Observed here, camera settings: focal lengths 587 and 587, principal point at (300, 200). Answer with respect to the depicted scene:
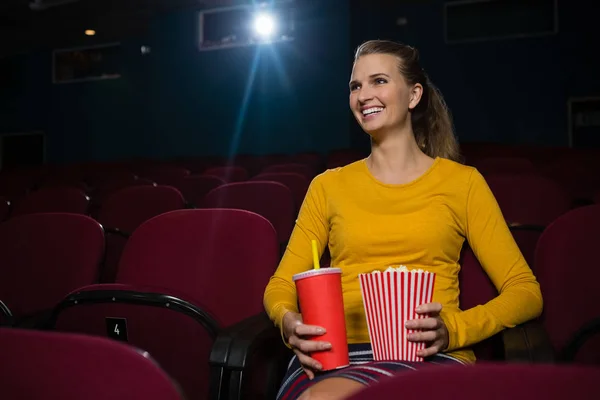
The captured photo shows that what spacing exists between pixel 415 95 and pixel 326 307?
0.72 m

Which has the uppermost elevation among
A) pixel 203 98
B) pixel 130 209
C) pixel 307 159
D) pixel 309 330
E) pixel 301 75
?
pixel 301 75

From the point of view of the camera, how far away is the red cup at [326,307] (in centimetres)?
98

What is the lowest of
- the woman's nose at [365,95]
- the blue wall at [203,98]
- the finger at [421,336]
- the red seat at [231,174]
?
the finger at [421,336]

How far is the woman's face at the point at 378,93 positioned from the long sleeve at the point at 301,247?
200mm

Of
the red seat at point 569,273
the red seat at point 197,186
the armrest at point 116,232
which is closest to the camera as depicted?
the red seat at point 569,273

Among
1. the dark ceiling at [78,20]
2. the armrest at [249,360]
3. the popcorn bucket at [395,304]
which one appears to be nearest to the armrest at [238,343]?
the armrest at [249,360]

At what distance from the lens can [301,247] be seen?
1.43 meters

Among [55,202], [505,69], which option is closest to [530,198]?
[55,202]

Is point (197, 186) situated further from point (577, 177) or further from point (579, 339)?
point (579, 339)

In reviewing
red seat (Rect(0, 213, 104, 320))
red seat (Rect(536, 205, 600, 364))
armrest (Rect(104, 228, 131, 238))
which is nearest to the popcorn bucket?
red seat (Rect(536, 205, 600, 364))

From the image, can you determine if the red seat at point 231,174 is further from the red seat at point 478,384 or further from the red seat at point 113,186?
the red seat at point 478,384

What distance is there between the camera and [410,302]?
1.02 m

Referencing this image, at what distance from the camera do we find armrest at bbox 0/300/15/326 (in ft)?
4.60

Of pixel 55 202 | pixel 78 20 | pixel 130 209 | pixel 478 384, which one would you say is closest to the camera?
pixel 478 384
